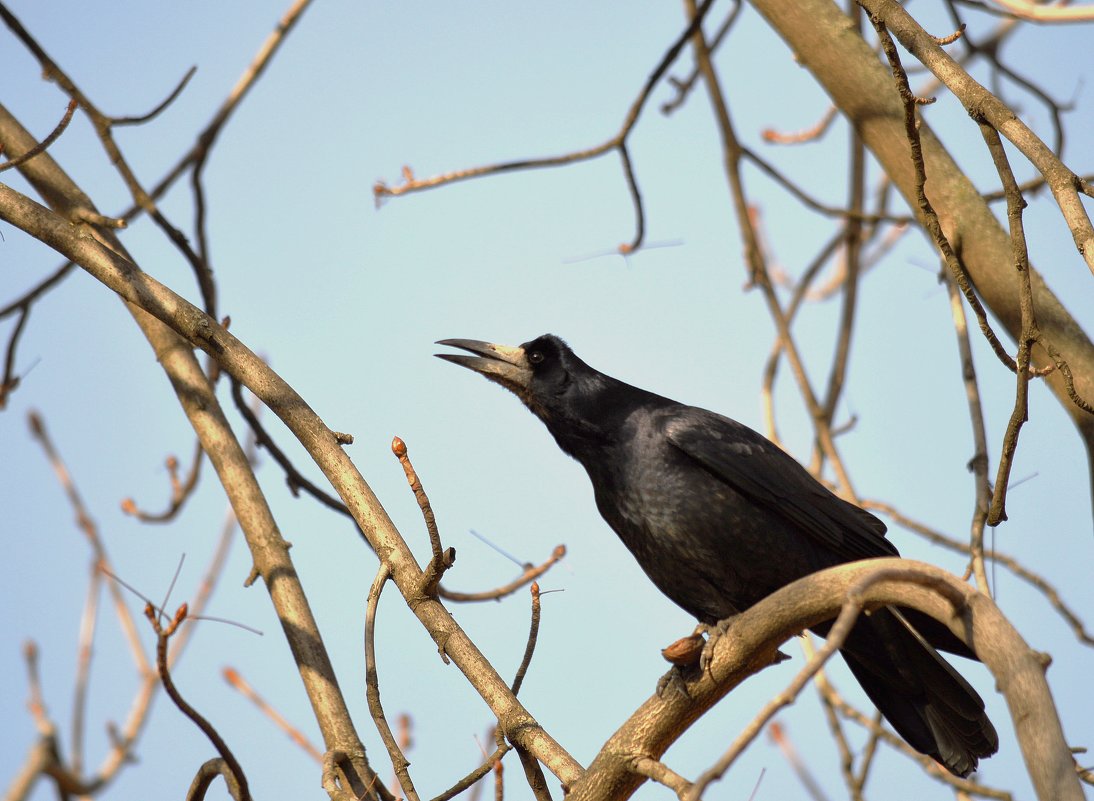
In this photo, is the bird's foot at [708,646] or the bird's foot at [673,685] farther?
the bird's foot at [708,646]

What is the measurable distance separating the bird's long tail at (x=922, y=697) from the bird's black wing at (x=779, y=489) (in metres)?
0.35

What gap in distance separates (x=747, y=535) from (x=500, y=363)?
5.21 feet

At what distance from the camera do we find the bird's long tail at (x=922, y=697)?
469 cm

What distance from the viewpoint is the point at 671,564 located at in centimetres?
493

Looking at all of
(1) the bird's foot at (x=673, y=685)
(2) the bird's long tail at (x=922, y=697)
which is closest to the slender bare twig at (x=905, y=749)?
(2) the bird's long tail at (x=922, y=697)

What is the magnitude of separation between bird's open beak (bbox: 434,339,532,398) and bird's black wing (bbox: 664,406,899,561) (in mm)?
900

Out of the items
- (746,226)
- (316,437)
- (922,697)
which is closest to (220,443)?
(316,437)

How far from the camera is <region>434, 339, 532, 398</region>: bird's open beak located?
19.0 feet

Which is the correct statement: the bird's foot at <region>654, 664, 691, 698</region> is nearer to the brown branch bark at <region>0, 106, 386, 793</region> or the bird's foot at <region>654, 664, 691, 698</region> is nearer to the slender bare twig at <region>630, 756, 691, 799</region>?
the slender bare twig at <region>630, 756, 691, 799</region>

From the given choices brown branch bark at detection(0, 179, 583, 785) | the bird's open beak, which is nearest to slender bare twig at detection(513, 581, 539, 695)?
brown branch bark at detection(0, 179, 583, 785)

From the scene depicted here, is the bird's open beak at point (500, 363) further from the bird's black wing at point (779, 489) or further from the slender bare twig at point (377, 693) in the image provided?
the slender bare twig at point (377, 693)

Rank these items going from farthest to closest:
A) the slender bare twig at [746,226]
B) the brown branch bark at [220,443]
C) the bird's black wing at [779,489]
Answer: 1. the slender bare twig at [746,226]
2. the bird's black wing at [779,489]
3. the brown branch bark at [220,443]

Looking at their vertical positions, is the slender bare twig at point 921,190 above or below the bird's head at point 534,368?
below

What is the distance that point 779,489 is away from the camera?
5047mm
